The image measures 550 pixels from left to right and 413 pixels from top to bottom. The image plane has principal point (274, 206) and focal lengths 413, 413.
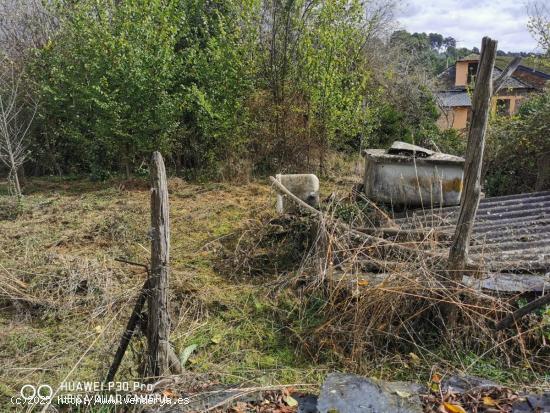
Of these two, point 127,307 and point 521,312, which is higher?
point 521,312

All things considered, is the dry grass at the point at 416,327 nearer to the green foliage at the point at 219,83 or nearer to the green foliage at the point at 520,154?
the green foliage at the point at 520,154

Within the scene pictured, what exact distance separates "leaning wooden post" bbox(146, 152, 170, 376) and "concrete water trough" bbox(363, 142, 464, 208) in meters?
3.86

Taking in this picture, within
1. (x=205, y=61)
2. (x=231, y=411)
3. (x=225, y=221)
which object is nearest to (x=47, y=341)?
(x=231, y=411)

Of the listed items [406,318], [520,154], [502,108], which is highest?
[502,108]

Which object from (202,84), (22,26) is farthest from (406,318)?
(22,26)

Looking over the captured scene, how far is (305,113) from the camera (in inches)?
406

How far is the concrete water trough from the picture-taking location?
18.9 feet

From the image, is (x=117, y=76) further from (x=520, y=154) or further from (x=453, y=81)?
(x=453, y=81)

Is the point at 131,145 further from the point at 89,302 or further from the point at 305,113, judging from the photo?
the point at 89,302

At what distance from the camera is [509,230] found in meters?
4.70

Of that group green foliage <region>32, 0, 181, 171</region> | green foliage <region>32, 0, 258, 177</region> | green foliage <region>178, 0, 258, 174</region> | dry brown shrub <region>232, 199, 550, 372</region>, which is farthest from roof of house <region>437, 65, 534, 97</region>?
dry brown shrub <region>232, 199, 550, 372</region>

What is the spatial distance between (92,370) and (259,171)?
7868 mm

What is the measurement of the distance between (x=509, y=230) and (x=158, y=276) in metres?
3.94

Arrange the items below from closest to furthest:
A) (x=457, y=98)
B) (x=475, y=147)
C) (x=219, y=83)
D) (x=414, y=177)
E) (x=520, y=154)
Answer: (x=475, y=147), (x=414, y=177), (x=520, y=154), (x=219, y=83), (x=457, y=98)
